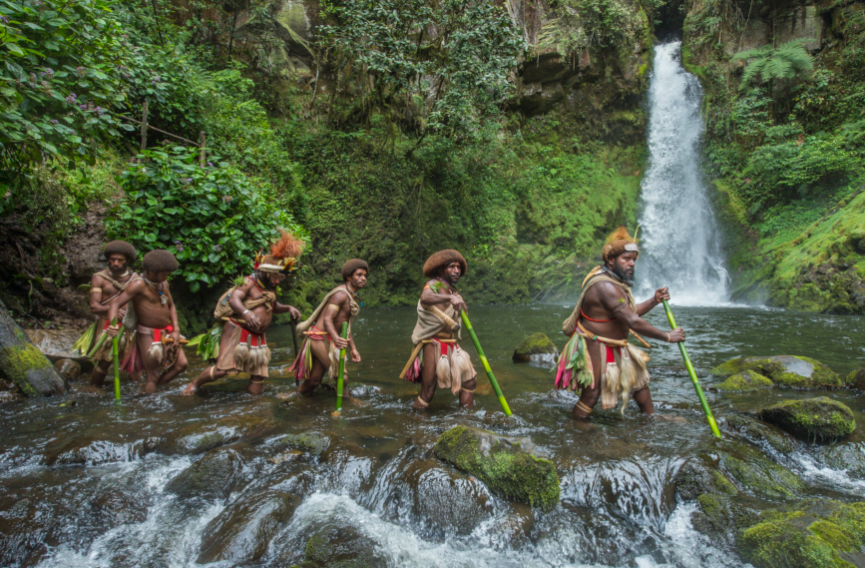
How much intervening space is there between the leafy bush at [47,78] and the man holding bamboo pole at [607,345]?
504cm

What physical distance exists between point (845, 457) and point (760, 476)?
96 centimetres

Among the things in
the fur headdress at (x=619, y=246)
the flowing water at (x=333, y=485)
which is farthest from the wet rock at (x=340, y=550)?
the fur headdress at (x=619, y=246)

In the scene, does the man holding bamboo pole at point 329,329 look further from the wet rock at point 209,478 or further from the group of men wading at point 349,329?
the wet rock at point 209,478

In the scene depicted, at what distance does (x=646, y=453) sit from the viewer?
12.9 ft

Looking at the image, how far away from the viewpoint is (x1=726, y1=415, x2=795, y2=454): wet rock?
4.15m

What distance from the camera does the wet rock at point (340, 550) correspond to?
2.85 meters

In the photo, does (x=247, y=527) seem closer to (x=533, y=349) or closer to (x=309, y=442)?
(x=309, y=442)

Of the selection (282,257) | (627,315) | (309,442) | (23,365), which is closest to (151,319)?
(23,365)

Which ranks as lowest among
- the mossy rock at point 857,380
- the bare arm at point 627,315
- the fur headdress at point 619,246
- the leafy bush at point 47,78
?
the mossy rock at point 857,380

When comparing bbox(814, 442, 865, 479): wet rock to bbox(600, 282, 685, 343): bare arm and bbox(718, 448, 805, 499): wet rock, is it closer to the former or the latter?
bbox(718, 448, 805, 499): wet rock

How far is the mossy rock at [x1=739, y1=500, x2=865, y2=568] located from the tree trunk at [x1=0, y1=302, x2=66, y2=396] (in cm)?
637

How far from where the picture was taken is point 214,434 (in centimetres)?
424

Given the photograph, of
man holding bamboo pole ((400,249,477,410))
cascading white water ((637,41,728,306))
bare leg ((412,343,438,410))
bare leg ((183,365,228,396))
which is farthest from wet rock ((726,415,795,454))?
cascading white water ((637,41,728,306))

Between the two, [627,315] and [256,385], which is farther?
[256,385]
